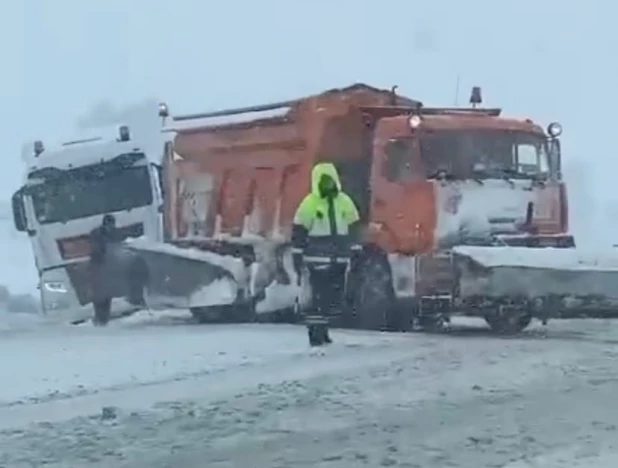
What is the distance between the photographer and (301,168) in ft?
63.7

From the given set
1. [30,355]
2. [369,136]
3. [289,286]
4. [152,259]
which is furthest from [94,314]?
[30,355]

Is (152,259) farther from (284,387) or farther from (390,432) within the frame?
(390,432)

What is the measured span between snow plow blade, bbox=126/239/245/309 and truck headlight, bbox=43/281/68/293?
217 centimetres

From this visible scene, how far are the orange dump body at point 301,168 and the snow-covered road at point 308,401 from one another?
64.5 inches

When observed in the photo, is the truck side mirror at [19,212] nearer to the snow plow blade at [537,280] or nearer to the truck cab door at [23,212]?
the truck cab door at [23,212]

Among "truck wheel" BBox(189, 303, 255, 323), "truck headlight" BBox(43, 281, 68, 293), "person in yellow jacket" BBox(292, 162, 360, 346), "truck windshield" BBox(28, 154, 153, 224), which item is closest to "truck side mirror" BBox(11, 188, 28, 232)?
"truck windshield" BBox(28, 154, 153, 224)

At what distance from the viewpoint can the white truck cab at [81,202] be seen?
21.7 m

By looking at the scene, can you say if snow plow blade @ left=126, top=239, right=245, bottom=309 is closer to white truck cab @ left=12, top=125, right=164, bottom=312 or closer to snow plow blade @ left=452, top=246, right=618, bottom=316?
white truck cab @ left=12, top=125, right=164, bottom=312

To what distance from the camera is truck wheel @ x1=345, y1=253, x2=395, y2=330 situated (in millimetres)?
17359

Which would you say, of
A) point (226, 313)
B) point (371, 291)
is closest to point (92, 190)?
point (226, 313)

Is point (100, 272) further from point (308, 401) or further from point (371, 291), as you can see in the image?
point (308, 401)

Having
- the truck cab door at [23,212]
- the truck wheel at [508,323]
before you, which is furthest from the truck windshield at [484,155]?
the truck cab door at [23,212]

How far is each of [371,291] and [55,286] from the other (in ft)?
20.2

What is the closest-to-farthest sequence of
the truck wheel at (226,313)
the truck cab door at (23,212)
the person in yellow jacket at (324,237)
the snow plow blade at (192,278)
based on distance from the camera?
the person in yellow jacket at (324,237)
the snow plow blade at (192,278)
the truck wheel at (226,313)
the truck cab door at (23,212)
